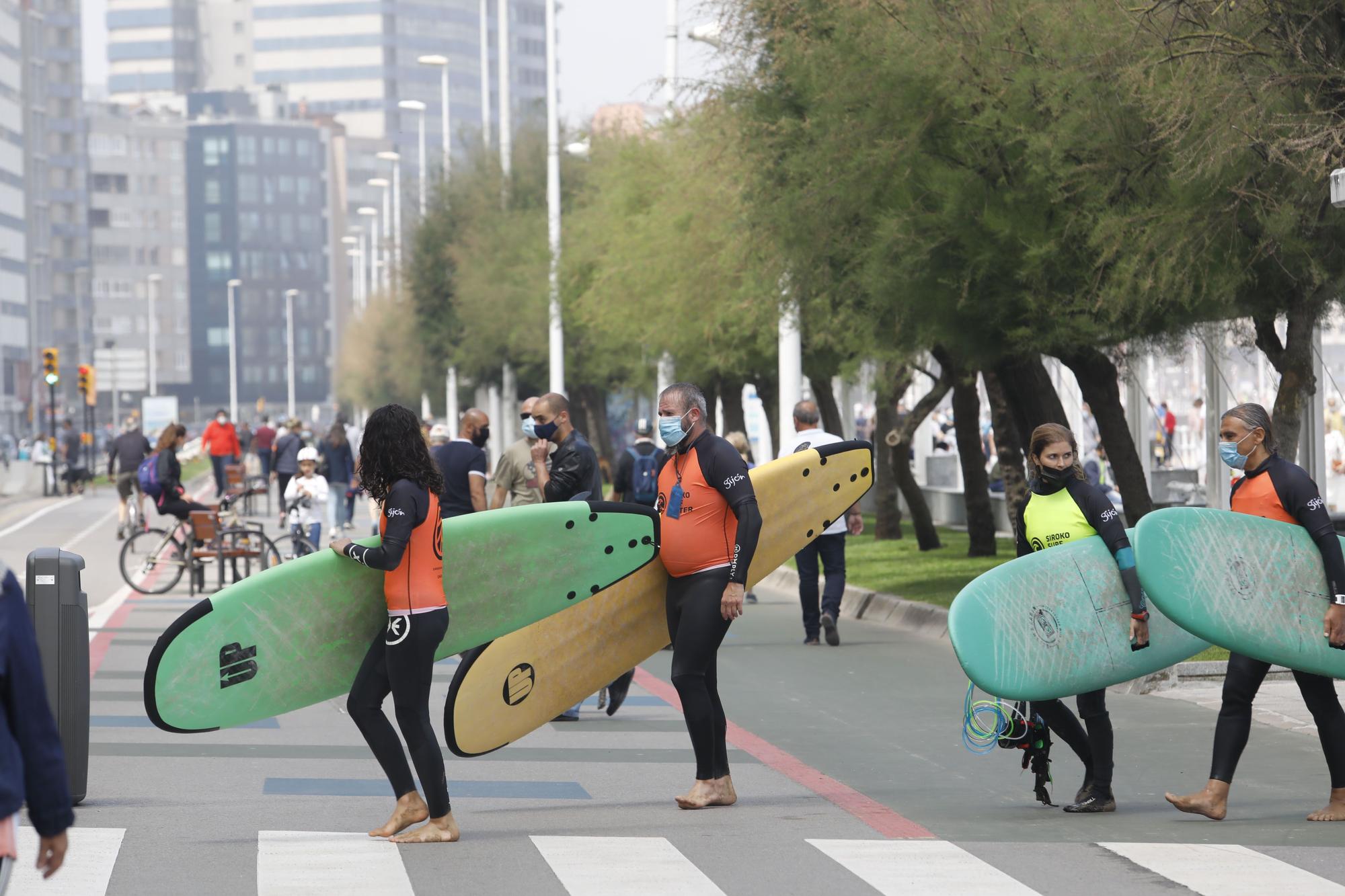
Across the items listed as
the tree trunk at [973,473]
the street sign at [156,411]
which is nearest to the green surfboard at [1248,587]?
the tree trunk at [973,473]

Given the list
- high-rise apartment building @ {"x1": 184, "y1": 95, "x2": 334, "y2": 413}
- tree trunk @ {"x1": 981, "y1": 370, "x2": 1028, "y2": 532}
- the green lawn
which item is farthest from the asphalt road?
high-rise apartment building @ {"x1": 184, "y1": 95, "x2": 334, "y2": 413}

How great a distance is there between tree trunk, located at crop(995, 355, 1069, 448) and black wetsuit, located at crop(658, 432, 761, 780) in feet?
32.3

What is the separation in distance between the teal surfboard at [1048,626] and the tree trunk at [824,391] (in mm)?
18906

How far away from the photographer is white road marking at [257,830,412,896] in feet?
22.8

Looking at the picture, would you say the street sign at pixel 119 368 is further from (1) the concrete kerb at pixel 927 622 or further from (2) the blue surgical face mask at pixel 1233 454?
(2) the blue surgical face mask at pixel 1233 454

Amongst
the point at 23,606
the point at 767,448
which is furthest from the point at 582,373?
the point at 23,606

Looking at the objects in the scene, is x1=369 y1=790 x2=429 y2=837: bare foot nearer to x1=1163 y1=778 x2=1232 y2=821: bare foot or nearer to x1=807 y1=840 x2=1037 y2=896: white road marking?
x1=807 y1=840 x2=1037 y2=896: white road marking

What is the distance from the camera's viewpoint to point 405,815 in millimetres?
7891

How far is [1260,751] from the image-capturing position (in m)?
10.3

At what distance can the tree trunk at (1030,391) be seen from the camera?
1855 cm

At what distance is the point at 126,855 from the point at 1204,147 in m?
8.80

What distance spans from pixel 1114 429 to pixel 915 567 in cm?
471

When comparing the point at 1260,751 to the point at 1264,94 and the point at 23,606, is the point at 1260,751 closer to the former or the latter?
the point at 1264,94

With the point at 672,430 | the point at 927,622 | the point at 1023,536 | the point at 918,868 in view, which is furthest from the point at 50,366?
the point at 918,868
